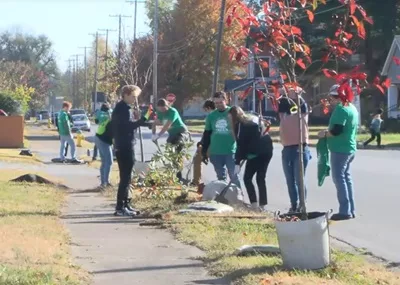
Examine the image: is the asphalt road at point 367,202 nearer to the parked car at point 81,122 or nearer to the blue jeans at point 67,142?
the blue jeans at point 67,142

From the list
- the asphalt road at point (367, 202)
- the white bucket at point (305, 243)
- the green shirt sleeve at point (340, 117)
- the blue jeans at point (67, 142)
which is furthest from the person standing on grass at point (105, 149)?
the blue jeans at point (67, 142)

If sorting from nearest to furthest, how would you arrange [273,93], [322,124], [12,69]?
[273,93] → [322,124] → [12,69]

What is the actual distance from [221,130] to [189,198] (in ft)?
3.88

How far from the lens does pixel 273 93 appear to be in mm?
8586

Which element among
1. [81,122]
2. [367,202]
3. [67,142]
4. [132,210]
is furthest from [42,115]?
[132,210]

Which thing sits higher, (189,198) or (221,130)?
(221,130)

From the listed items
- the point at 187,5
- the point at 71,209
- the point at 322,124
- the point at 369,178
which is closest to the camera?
the point at 71,209

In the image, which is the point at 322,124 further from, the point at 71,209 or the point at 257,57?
the point at 257,57

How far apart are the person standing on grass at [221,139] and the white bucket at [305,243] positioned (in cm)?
620

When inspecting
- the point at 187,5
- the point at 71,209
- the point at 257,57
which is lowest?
the point at 71,209

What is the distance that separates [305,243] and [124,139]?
18.2 ft

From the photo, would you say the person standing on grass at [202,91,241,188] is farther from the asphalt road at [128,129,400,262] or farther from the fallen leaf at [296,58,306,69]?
the fallen leaf at [296,58,306,69]

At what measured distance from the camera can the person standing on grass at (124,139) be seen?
13.2 metres

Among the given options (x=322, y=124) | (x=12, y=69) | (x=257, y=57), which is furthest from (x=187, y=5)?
(x=257, y=57)
